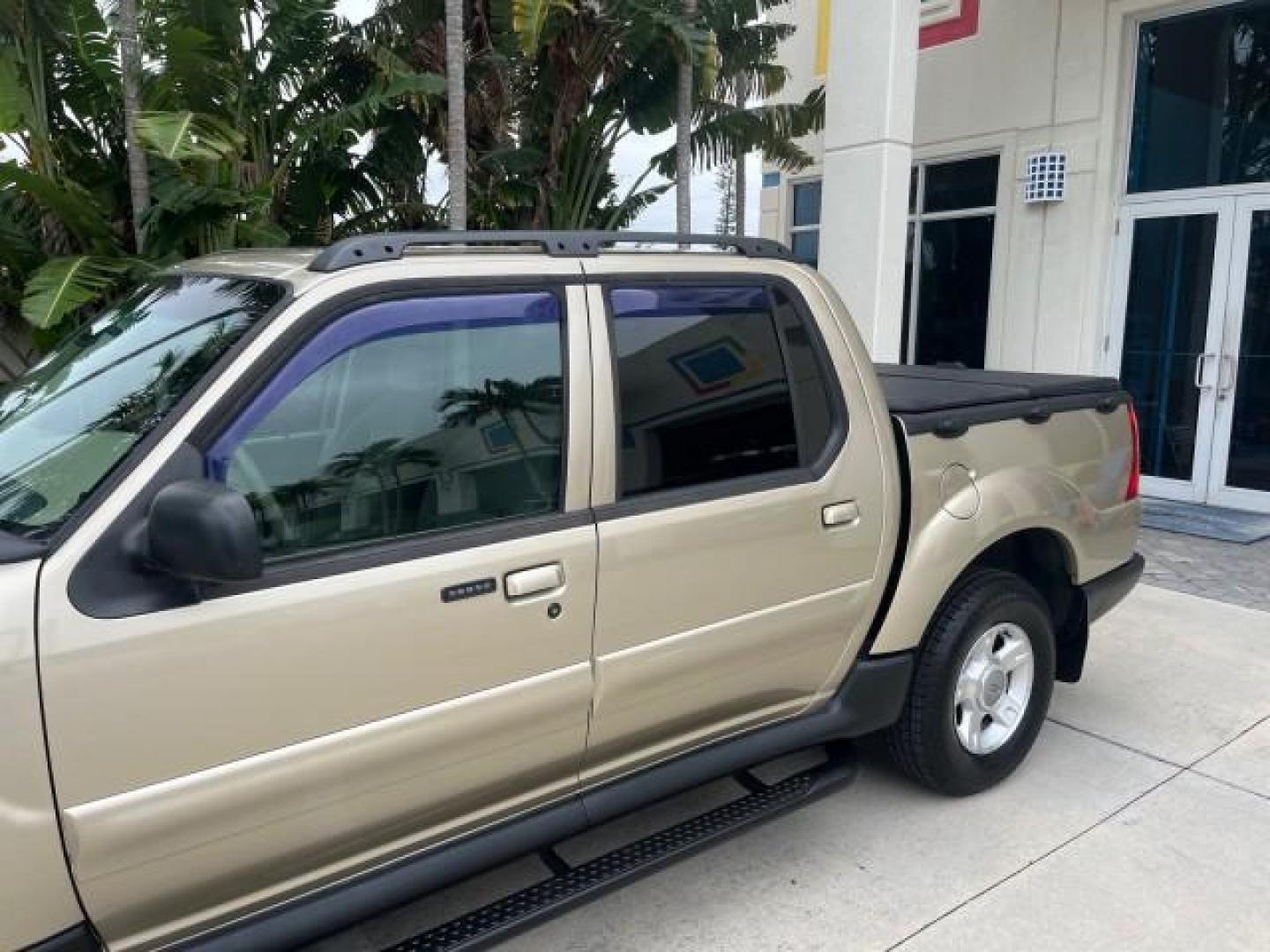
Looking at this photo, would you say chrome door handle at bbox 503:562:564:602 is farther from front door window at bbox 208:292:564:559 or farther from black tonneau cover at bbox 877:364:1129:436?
black tonneau cover at bbox 877:364:1129:436

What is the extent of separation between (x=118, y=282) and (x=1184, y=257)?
8806 millimetres

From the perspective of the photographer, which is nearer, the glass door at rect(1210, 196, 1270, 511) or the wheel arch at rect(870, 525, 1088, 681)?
the wheel arch at rect(870, 525, 1088, 681)

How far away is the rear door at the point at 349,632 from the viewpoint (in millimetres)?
1969

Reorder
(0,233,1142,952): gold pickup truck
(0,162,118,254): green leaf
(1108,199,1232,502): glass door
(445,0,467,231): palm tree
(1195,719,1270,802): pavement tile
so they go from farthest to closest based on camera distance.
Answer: (1108,199,1232,502): glass door
(445,0,467,231): palm tree
(0,162,118,254): green leaf
(1195,719,1270,802): pavement tile
(0,233,1142,952): gold pickup truck

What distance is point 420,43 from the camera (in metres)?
10.1

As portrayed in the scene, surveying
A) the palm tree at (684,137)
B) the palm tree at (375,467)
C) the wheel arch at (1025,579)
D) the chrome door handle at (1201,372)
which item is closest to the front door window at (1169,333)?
the chrome door handle at (1201,372)

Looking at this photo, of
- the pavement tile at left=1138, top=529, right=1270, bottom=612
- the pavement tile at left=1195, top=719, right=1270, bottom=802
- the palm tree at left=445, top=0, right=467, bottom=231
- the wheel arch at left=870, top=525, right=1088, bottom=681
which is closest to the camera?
the wheel arch at left=870, top=525, right=1088, bottom=681

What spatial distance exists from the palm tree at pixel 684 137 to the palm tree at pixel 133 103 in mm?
4256

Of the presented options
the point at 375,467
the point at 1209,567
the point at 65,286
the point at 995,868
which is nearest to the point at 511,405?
the point at 375,467

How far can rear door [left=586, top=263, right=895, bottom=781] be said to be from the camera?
107 inches

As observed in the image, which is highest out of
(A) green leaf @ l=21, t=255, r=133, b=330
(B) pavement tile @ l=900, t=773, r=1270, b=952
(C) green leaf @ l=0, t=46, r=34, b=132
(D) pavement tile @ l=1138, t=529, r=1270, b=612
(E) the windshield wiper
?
(C) green leaf @ l=0, t=46, r=34, b=132

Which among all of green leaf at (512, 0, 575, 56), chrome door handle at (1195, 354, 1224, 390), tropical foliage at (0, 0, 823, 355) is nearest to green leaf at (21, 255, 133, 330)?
Result: tropical foliage at (0, 0, 823, 355)

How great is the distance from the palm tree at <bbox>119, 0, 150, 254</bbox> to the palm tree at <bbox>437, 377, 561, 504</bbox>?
5772 mm

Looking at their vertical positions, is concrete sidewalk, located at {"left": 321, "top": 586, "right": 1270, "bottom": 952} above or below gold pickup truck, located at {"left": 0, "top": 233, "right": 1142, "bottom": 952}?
below
